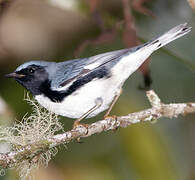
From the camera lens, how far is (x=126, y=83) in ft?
15.3

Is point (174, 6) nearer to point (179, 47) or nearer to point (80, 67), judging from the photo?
point (179, 47)

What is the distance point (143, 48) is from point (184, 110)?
622 millimetres

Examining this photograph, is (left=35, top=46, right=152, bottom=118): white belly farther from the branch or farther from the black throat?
the branch

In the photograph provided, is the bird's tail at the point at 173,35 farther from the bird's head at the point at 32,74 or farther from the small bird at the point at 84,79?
the bird's head at the point at 32,74

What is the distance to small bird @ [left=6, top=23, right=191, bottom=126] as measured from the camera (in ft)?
10.3

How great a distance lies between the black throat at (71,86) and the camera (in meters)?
3.12

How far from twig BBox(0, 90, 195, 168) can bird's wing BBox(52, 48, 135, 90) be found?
48 cm

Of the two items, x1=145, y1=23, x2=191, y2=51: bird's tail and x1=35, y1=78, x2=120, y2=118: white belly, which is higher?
x1=145, y1=23, x2=191, y2=51: bird's tail

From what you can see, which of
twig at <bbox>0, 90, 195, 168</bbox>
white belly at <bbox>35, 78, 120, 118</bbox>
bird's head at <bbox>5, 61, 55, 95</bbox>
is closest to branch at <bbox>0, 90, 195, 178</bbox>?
twig at <bbox>0, 90, 195, 168</bbox>

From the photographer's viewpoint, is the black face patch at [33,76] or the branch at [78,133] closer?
the branch at [78,133]

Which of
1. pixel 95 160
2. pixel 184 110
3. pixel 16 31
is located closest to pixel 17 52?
pixel 16 31

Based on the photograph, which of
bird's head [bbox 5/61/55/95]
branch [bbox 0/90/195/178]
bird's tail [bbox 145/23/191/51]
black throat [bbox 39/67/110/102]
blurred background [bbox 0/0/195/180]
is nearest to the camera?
branch [bbox 0/90/195/178]

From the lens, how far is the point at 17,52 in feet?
15.4

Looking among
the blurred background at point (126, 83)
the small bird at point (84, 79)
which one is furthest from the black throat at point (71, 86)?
the blurred background at point (126, 83)
